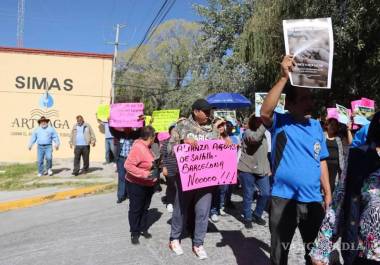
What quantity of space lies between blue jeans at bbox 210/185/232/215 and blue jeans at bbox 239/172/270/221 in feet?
1.80

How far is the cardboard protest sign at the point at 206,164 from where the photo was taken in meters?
5.60

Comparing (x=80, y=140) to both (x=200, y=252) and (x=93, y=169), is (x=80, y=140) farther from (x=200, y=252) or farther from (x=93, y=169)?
(x=200, y=252)

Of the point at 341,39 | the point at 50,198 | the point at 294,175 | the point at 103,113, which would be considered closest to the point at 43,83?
the point at 103,113

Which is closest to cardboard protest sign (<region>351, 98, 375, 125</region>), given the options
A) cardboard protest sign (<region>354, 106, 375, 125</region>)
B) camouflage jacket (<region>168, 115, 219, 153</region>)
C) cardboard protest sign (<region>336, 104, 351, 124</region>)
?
cardboard protest sign (<region>354, 106, 375, 125</region>)

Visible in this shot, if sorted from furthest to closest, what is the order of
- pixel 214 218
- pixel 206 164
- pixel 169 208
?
pixel 169 208, pixel 214 218, pixel 206 164

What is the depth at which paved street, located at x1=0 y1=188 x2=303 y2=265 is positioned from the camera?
5742mm

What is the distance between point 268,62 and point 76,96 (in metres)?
8.58

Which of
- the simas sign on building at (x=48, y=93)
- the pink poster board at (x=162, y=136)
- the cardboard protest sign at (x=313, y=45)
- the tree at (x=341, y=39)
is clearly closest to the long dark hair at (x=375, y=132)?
the cardboard protest sign at (x=313, y=45)

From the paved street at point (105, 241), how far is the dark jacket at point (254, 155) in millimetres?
862

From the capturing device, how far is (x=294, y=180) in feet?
12.6

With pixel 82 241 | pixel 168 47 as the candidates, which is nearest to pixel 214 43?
pixel 82 241

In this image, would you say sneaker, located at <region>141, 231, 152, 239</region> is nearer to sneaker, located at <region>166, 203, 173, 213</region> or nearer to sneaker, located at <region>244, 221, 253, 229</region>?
sneaker, located at <region>244, 221, 253, 229</region>

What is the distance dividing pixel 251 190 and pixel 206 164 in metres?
1.61

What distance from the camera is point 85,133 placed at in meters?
14.4
